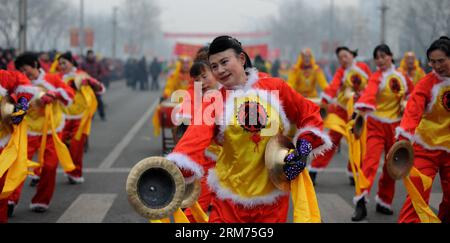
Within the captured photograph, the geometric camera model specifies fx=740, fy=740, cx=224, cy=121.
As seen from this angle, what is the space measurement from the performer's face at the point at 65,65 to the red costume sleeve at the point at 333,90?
3909mm

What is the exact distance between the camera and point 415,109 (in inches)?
247

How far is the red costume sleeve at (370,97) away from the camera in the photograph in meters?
8.49

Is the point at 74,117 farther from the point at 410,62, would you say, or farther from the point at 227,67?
the point at 227,67

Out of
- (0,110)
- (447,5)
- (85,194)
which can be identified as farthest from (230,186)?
(447,5)

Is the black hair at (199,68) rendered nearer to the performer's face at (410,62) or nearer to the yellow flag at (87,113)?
the yellow flag at (87,113)

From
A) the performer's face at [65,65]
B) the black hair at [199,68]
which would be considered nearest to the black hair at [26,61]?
the black hair at [199,68]

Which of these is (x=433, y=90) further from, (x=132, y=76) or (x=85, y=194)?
(x=132, y=76)

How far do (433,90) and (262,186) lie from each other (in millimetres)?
2431

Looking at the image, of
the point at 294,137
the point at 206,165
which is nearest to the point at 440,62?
the point at 294,137

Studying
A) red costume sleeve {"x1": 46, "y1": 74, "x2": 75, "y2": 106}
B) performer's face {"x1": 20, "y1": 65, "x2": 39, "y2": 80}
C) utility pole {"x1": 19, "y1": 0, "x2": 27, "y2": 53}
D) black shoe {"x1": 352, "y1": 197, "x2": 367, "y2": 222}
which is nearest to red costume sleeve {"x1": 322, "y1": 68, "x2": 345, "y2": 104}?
black shoe {"x1": 352, "y1": 197, "x2": 367, "y2": 222}

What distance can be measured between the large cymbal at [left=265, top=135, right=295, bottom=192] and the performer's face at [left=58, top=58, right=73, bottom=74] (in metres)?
7.48

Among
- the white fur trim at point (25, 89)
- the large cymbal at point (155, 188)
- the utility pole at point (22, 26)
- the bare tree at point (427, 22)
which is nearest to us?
the large cymbal at point (155, 188)

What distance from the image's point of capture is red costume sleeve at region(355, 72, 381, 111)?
8.49m
